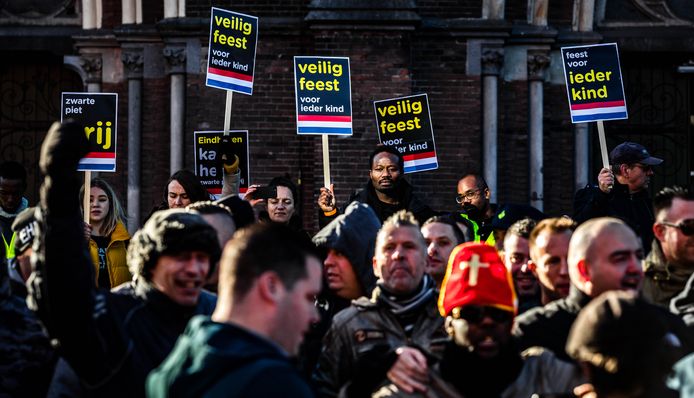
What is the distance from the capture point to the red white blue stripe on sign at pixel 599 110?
1130 cm

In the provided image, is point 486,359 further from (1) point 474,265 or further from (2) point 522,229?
(2) point 522,229

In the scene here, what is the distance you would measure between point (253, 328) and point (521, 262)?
3741 millimetres

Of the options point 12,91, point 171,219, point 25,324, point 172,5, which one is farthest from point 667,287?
point 12,91

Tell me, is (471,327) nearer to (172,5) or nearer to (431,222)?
(431,222)

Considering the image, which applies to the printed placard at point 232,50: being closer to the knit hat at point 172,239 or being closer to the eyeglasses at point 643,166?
the eyeglasses at point 643,166

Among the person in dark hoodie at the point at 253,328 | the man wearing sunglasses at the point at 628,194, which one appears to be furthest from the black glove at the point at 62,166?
the man wearing sunglasses at the point at 628,194

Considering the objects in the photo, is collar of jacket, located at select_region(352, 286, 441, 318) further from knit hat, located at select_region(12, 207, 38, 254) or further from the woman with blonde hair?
the woman with blonde hair

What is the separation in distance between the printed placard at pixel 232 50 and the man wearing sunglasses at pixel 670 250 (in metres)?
5.31

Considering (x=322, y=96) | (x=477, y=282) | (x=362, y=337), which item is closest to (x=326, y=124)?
(x=322, y=96)

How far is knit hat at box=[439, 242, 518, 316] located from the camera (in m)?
5.10

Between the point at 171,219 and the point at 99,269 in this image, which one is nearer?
the point at 171,219

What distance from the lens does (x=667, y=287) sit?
266 inches

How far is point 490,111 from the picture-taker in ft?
46.7

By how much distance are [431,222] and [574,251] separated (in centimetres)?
198
